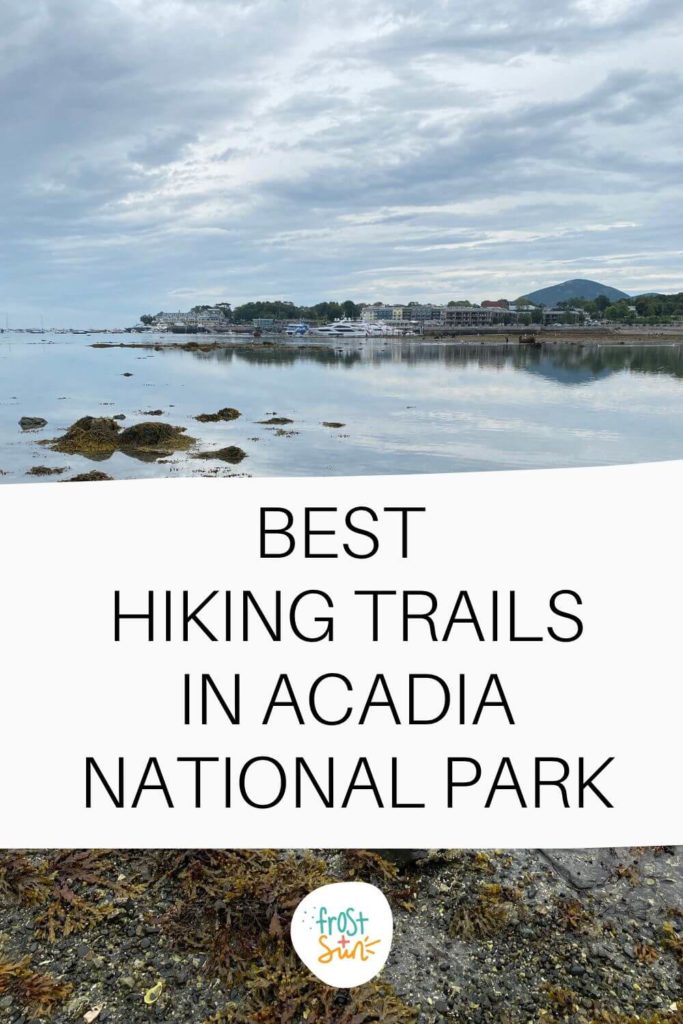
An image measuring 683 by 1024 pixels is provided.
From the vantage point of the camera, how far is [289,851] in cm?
362

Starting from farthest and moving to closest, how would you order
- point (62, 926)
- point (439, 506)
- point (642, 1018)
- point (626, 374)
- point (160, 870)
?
1. point (626, 374)
2. point (439, 506)
3. point (160, 870)
4. point (62, 926)
5. point (642, 1018)

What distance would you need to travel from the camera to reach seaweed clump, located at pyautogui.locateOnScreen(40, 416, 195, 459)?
587 inches

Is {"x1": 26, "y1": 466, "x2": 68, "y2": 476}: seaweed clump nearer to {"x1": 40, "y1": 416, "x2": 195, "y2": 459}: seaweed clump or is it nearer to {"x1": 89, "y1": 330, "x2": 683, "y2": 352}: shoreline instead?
{"x1": 40, "y1": 416, "x2": 195, "y2": 459}: seaweed clump

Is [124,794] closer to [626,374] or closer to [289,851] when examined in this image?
[289,851]

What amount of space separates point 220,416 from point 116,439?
397 centimetres

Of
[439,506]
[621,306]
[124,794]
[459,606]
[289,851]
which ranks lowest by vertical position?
[289,851]

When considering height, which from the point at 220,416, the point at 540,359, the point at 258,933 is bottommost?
the point at 258,933

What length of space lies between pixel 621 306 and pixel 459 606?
7087 cm

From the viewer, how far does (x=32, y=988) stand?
275 cm

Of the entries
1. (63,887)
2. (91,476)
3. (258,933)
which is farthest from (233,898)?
(91,476)

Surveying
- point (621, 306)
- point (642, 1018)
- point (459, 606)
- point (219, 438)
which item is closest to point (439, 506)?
point (459, 606)

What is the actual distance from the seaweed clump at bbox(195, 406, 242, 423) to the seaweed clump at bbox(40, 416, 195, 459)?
8.91ft

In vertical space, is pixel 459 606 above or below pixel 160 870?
above

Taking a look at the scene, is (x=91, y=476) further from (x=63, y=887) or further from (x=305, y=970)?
(x=305, y=970)
